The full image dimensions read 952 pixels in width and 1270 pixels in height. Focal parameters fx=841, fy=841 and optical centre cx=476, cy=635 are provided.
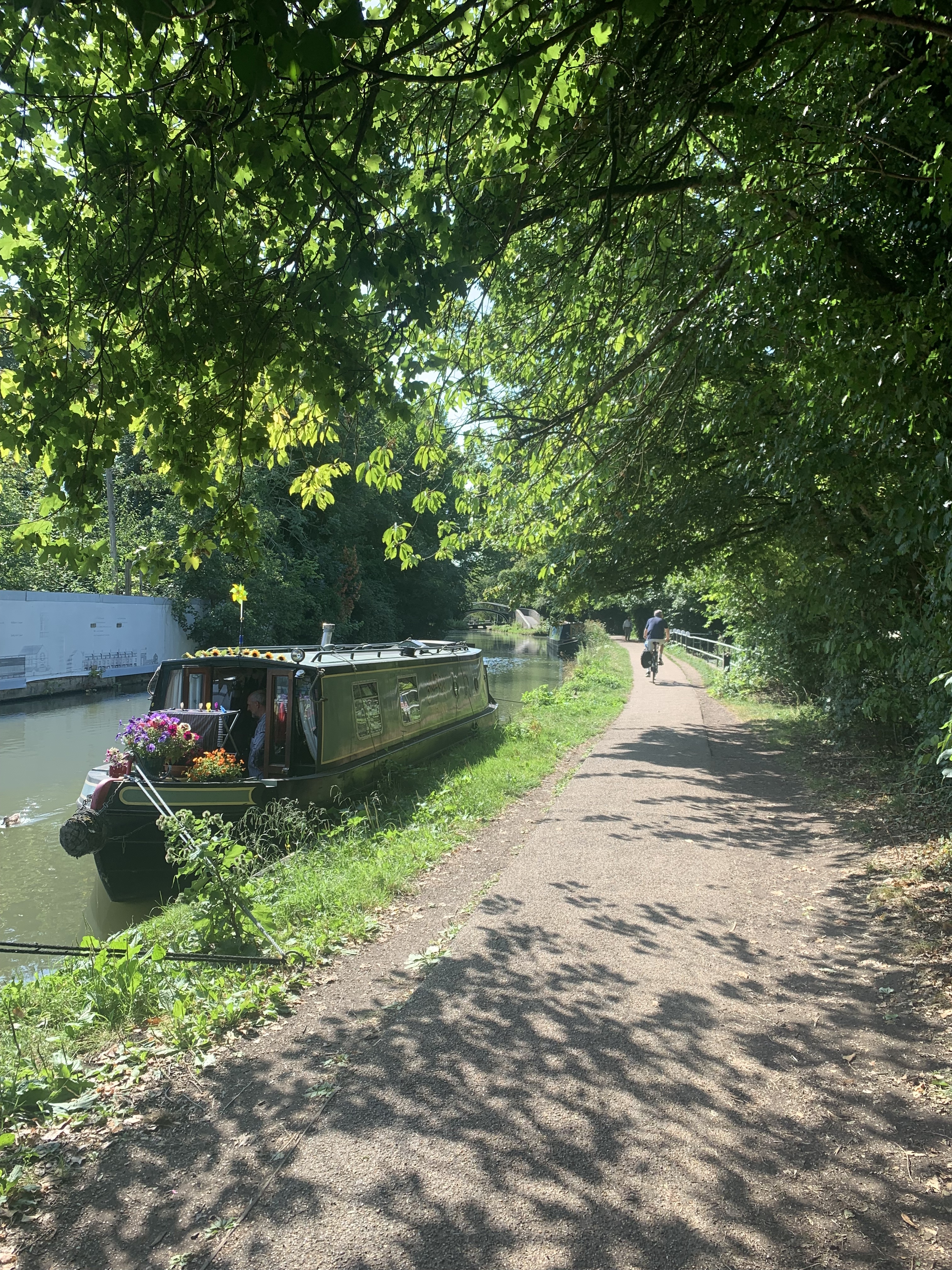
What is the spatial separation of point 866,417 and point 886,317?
27.0 inches

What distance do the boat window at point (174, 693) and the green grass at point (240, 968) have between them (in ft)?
7.21

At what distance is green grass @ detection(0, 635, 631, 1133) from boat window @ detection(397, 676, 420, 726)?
0.98 meters

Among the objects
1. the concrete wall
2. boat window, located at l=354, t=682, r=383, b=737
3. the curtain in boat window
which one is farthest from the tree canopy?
the concrete wall

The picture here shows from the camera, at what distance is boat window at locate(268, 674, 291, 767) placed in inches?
350

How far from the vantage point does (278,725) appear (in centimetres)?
903

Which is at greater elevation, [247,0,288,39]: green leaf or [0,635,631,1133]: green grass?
[247,0,288,39]: green leaf

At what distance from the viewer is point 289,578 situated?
2995cm

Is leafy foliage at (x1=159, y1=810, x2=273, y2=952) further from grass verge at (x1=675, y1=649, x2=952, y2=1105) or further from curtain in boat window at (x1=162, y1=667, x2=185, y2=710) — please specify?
curtain in boat window at (x1=162, y1=667, x2=185, y2=710)

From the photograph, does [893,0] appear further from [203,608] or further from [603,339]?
[203,608]

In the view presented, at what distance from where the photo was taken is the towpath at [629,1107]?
8.44 ft

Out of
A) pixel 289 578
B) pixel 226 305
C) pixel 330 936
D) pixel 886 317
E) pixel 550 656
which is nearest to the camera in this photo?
pixel 226 305

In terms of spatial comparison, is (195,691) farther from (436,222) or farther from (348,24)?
(348,24)

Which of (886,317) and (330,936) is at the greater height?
(886,317)

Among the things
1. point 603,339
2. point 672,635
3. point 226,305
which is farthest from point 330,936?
point 672,635
